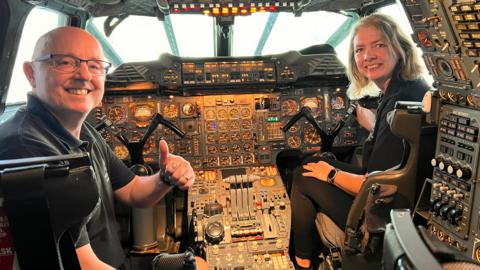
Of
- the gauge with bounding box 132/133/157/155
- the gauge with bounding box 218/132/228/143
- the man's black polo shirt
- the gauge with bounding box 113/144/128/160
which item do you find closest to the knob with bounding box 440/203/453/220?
the man's black polo shirt

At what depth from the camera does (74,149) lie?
1666 mm

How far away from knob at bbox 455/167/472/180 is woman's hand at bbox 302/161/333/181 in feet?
2.93

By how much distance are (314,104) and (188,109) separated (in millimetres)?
1185

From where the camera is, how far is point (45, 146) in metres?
1.46

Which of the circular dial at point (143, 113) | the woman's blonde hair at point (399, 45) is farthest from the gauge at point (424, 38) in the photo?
the circular dial at point (143, 113)

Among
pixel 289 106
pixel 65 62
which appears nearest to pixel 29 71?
pixel 65 62

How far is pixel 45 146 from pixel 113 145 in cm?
229

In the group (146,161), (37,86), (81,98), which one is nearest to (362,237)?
(81,98)

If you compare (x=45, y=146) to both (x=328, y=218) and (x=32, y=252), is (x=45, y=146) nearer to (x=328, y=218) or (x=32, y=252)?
(x=32, y=252)

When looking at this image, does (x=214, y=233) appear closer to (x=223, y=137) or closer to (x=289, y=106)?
(x=223, y=137)

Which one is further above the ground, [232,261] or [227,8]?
[227,8]

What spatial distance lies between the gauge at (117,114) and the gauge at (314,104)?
65.4 inches

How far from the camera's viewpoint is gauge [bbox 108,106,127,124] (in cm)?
365

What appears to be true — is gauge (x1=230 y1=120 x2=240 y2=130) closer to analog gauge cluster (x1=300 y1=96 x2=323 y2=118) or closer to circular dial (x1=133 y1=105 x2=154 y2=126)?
analog gauge cluster (x1=300 y1=96 x2=323 y2=118)
